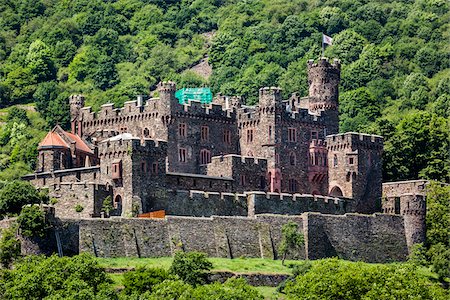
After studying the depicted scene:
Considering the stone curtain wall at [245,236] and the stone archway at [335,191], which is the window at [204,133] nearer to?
the stone archway at [335,191]

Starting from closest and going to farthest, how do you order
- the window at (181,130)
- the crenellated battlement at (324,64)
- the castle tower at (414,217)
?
the castle tower at (414,217)
the window at (181,130)
the crenellated battlement at (324,64)

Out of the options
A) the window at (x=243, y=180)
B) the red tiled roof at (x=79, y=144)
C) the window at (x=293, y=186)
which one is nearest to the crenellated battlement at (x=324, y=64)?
the window at (x=293, y=186)

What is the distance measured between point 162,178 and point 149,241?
7098 millimetres

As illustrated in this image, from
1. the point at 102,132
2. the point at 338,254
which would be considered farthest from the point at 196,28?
the point at 338,254

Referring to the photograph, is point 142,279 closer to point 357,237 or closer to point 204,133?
point 357,237

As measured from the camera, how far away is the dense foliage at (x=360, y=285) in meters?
92.3

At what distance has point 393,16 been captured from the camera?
614ft

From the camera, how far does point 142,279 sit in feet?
314

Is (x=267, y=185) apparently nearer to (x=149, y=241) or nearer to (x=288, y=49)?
(x=149, y=241)

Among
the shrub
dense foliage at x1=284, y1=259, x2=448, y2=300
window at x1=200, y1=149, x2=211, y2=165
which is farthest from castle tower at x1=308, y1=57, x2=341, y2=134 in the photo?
dense foliage at x1=284, y1=259, x2=448, y2=300

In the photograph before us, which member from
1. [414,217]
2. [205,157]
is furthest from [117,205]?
[414,217]

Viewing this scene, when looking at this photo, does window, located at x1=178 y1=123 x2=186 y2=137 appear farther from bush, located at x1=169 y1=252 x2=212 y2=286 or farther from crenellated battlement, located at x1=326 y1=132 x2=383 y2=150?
bush, located at x1=169 y1=252 x2=212 y2=286

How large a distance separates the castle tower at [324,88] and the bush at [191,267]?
27748mm

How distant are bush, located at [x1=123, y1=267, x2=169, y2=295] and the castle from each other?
7.34 metres
